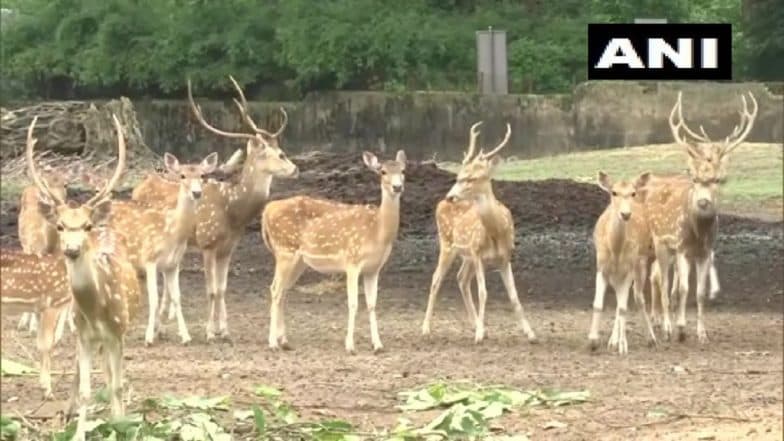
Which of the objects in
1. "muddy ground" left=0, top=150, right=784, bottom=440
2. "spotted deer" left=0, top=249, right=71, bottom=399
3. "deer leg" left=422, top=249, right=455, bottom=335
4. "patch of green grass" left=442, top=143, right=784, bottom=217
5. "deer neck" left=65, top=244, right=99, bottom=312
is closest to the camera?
"spotted deer" left=0, top=249, right=71, bottom=399

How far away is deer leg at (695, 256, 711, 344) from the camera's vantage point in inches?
289

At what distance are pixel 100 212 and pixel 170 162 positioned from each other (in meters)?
3.67

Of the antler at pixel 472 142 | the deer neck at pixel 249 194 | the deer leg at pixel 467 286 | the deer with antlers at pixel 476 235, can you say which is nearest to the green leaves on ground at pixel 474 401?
the antler at pixel 472 142

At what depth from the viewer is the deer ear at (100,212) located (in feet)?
11.2

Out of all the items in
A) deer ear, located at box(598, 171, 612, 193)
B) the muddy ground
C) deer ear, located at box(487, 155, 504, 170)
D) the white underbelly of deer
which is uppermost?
deer ear, located at box(487, 155, 504, 170)

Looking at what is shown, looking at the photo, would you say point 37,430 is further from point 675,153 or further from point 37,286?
point 675,153

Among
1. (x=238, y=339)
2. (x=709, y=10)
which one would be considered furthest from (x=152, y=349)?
(x=709, y=10)

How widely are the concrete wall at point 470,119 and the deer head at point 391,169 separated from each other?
0.06 metres

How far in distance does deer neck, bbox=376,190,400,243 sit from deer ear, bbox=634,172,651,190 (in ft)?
3.37

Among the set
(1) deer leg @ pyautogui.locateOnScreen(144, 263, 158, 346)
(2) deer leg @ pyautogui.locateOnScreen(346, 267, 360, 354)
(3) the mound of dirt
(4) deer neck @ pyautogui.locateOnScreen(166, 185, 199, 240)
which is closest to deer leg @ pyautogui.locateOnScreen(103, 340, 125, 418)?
(2) deer leg @ pyautogui.locateOnScreen(346, 267, 360, 354)

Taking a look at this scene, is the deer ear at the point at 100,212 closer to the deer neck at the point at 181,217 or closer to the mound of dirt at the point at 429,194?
the deer neck at the point at 181,217

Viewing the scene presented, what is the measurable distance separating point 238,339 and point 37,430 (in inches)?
141

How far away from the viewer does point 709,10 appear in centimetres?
386

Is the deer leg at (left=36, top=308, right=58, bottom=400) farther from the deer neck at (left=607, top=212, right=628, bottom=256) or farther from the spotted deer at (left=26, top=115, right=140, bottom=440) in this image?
the deer neck at (left=607, top=212, right=628, bottom=256)
